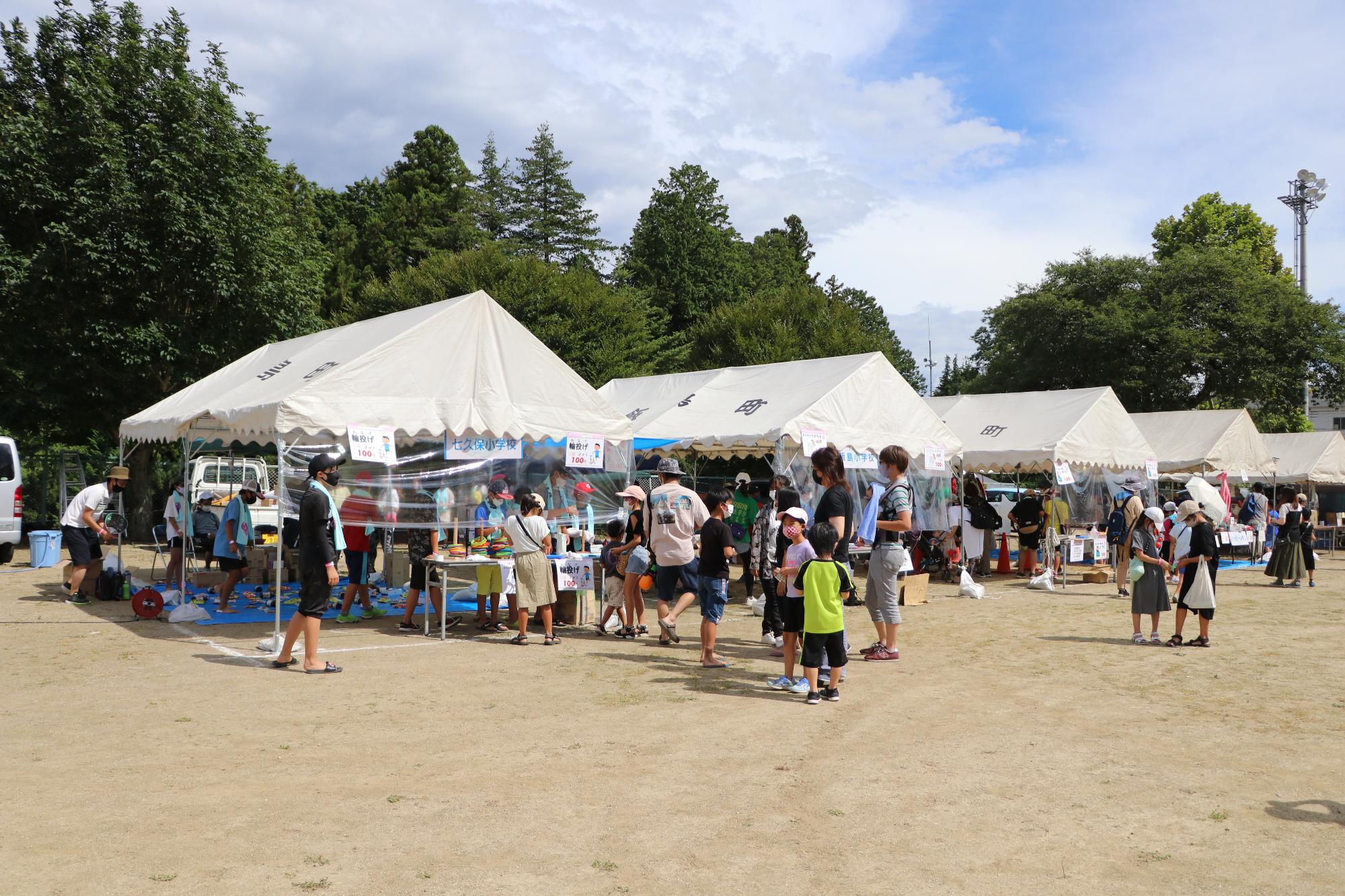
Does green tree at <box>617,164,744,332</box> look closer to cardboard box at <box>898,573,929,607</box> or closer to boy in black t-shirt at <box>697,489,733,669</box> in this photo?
cardboard box at <box>898,573,929,607</box>

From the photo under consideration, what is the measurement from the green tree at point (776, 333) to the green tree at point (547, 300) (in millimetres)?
4987

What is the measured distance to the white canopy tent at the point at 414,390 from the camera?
1025cm

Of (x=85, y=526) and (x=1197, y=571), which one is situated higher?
(x=85, y=526)

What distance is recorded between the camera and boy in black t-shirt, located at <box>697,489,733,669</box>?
8.97 meters

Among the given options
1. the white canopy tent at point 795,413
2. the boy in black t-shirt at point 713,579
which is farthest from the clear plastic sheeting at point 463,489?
the white canopy tent at point 795,413

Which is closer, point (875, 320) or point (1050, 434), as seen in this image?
point (1050, 434)

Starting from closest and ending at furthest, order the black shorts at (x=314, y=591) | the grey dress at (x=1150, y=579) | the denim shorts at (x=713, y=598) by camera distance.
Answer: the black shorts at (x=314, y=591)
the denim shorts at (x=713, y=598)
the grey dress at (x=1150, y=579)

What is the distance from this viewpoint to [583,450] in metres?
11.8

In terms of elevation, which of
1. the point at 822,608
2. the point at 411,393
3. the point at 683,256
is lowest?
the point at 822,608

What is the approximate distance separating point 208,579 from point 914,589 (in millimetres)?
10057

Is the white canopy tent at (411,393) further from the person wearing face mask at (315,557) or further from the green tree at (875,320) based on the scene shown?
the green tree at (875,320)

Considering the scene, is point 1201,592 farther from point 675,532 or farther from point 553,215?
point 553,215

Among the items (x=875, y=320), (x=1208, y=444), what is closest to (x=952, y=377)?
(x=875, y=320)

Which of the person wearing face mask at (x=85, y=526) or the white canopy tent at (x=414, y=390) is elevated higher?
the white canopy tent at (x=414, y=390)
